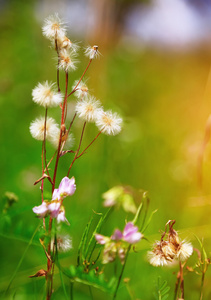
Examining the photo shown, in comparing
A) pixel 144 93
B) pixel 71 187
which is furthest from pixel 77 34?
pixel 71 187

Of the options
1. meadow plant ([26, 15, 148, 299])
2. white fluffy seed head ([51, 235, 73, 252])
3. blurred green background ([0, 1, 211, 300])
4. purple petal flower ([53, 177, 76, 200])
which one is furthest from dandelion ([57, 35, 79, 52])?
white fluffy seed head ([51, 235, 73, 252])

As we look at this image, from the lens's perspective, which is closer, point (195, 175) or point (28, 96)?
point (195, 175)

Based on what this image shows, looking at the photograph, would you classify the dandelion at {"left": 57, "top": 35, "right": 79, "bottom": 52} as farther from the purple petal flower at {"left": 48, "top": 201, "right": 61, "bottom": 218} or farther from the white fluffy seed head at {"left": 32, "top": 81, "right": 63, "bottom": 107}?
the purple petal flower at {"left": 48, "top": 201, "right": 61, "bottom": 218}

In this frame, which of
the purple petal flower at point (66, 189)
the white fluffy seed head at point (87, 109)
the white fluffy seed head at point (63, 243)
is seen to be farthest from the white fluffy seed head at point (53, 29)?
the white fluffy seed head at point (63, 243)

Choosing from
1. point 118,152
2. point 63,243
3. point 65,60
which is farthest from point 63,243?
point 118,152

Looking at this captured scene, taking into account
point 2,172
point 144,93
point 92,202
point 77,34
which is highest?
point 77,34

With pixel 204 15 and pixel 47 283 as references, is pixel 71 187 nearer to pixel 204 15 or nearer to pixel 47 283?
pixel 47 283

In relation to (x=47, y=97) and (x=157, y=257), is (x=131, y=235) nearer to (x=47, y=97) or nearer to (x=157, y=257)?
(x=157, y=257)
